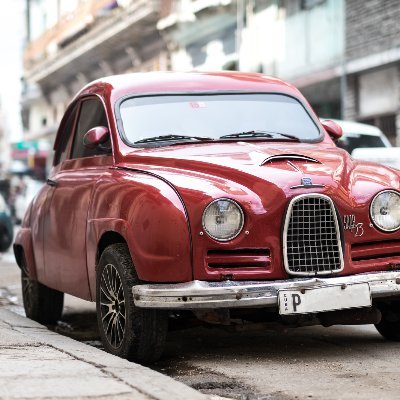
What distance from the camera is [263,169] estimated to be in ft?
19.9

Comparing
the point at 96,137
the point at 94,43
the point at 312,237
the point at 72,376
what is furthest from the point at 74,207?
the point at 94,43

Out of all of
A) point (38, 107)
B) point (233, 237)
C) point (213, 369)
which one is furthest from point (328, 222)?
point (38, 107)

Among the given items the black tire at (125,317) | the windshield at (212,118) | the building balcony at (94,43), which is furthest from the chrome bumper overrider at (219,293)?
the building balcony at (94,43)

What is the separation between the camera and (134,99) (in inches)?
287

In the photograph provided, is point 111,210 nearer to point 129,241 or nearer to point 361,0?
point 129,241

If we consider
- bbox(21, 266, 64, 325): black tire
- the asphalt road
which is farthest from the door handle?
the asphalt road

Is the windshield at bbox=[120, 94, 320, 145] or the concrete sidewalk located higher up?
the windshield at bbox=[120, 94, 320, 145]

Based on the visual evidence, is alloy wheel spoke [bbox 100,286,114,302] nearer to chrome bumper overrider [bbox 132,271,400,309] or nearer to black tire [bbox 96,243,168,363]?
black tire [bbox 96,243,168,363]

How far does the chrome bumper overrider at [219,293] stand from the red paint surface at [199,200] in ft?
0.20

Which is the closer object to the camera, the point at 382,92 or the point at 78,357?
the point at 78,357

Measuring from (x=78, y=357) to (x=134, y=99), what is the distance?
2.22 metres

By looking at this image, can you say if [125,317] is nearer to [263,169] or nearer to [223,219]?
[223,219]

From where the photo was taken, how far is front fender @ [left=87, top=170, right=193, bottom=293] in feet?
19.1

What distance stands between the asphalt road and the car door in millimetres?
507
